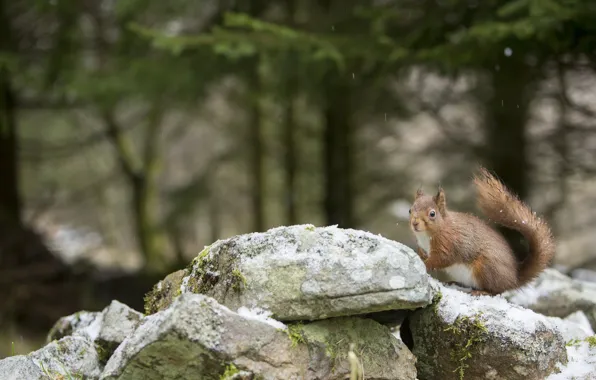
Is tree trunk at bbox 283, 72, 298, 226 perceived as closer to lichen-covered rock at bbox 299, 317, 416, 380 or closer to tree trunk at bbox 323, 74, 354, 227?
tree trunk at bbox 323, 74, 354, 227

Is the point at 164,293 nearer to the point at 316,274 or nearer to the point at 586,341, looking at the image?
the point at 316,274

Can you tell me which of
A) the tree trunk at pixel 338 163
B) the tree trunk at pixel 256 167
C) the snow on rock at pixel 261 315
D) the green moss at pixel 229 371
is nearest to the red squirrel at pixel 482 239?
the snow on rock at pixel 261 315

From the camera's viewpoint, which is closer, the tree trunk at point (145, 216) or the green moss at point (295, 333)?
the green moss at point (295, 333)

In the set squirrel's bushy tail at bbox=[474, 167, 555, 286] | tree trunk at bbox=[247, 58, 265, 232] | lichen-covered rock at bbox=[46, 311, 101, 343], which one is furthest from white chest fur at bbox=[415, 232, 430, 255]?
tree trunk at bbox=[247, 58, 265, 232]

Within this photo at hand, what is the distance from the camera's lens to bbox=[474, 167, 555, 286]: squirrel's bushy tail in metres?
3.12

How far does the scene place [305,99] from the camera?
852 centimetres

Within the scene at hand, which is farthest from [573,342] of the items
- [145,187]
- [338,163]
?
[145,187]

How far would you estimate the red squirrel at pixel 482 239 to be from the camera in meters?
3.01

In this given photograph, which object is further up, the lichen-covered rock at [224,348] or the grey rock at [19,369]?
the lichen-covered rock at [224,348]

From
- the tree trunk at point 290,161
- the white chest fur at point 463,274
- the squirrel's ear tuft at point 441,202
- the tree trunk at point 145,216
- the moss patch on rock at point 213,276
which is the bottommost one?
the tree trunk at point 145,216

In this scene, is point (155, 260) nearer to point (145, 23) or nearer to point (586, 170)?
point (145, 23)

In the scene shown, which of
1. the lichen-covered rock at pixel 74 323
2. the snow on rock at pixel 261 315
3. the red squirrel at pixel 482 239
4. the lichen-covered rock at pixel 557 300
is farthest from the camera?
the lichen-covered rock at pixel 557 300

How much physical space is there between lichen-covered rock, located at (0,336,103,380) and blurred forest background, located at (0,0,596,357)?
2.38 m

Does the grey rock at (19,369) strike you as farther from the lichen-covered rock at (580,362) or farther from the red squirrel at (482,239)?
the lichen-covered rock at (580,362)
